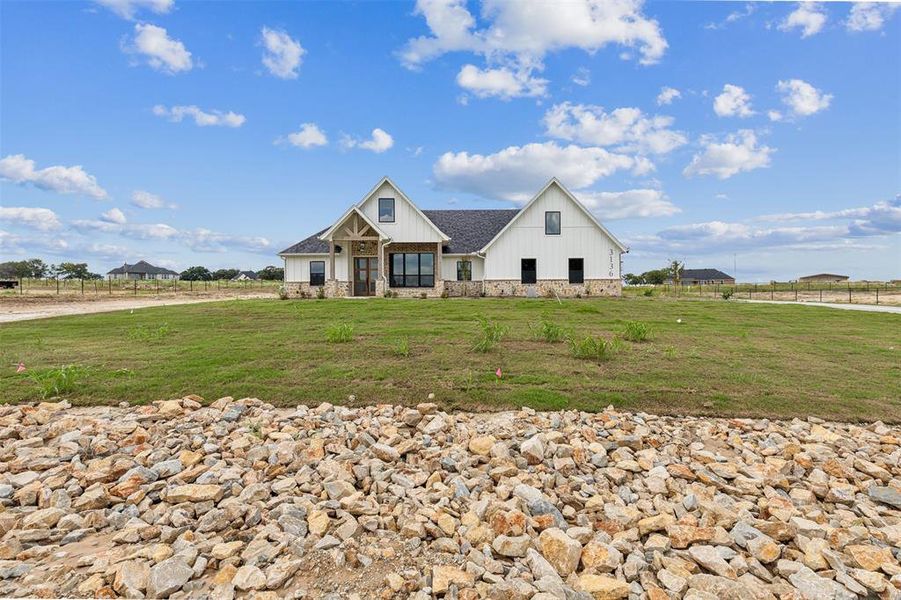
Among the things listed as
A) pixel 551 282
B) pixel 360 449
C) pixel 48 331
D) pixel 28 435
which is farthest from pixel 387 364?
pixel 551 282

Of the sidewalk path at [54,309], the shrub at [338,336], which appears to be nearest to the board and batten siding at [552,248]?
the sidewalk path at [54,309]

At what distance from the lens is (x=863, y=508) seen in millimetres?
4270

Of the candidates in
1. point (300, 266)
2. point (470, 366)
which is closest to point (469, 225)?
point (300, 266)

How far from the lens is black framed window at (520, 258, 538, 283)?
2605 centimetres

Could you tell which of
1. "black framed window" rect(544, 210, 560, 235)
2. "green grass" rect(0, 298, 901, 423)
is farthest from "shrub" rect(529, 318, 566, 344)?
"black framed window" rect(544, 210, 560, 235)

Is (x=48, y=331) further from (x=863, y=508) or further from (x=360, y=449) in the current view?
(x=863, y=508)

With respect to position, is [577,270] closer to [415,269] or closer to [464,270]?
[464,270]

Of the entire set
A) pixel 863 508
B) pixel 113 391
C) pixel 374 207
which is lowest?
pixel 863 508

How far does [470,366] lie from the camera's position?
322 inches

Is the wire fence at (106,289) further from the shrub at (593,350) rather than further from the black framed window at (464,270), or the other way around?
the shrub at (593,350)

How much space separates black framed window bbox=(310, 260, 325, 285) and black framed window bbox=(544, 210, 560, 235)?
13612 millimetres

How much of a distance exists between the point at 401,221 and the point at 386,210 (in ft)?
3.70

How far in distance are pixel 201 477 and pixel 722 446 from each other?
610 cm

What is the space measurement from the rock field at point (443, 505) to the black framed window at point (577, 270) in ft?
65.9
